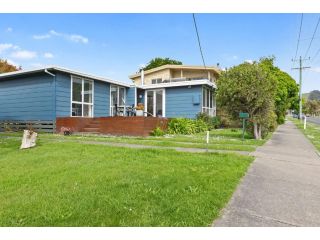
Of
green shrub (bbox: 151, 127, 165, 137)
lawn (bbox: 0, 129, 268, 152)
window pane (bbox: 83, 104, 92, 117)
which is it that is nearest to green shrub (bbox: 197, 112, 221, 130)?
green shrub (bbox: 151, 127, 165, 137)

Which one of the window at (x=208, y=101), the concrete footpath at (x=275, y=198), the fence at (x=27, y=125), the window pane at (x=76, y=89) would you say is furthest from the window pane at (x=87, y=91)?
the concrete footpath at (x=275, y=198)

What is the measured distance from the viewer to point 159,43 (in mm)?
15469

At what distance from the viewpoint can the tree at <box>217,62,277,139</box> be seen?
41.1 feet

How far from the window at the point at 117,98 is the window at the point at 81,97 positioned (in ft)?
7.48

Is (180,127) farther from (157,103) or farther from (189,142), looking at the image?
(157,103)

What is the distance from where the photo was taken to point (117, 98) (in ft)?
64.7

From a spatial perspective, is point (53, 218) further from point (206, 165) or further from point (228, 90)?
point (228, 90)

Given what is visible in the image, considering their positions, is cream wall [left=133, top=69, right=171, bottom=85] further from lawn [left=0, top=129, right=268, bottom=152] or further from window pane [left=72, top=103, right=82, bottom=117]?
lawn [left=0, top=129, right=268, bottom=152]

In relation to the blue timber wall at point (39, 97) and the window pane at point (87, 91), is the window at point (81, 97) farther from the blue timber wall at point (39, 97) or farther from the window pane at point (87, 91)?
the blue timber wall at point (39, 97)

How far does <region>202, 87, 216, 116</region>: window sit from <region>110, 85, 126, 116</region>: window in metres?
5.87

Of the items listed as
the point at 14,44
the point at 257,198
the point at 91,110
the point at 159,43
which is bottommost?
the point at 257,198

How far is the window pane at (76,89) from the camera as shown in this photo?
15648 millimetres
